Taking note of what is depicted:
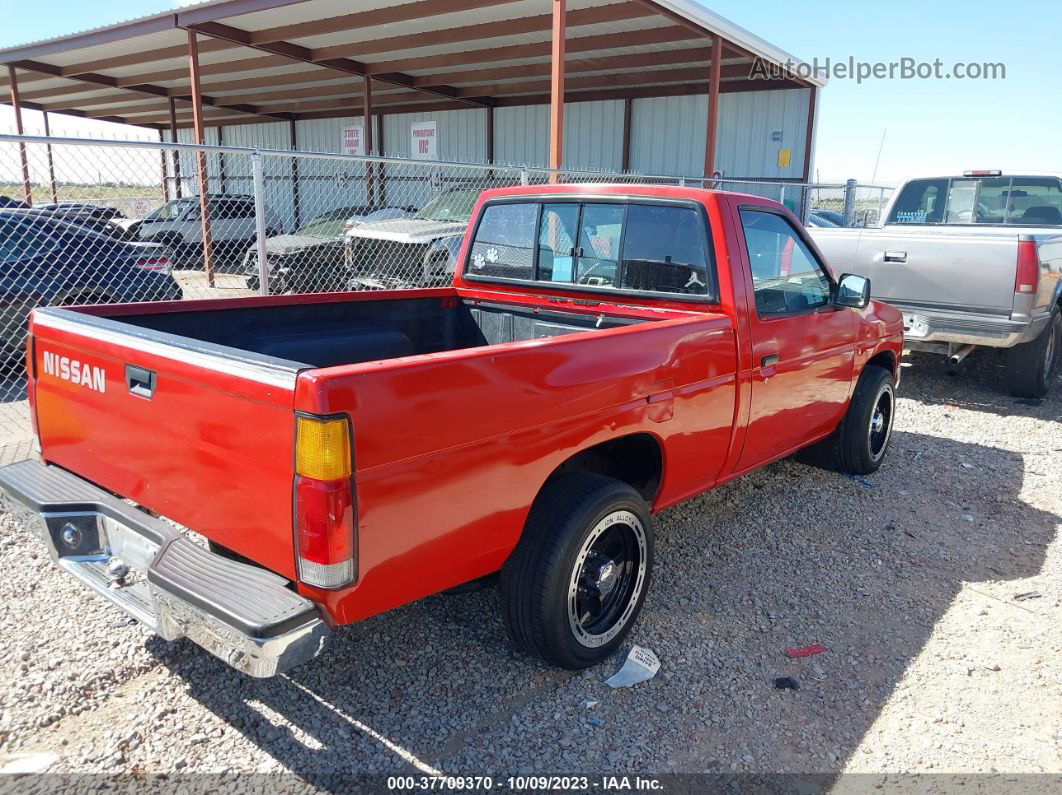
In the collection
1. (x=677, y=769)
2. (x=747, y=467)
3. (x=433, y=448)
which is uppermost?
(x=433, y=448)

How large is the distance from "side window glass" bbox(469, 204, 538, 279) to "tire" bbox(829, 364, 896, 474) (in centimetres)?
235

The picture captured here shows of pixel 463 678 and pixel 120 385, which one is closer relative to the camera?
pixel 120 385

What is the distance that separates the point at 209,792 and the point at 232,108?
23.6m

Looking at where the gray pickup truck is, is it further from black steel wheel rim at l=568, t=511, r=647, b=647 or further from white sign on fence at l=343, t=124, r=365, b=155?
white sign on fence at l=343, t=124, r=365, b=155

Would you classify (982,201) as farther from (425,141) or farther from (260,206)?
(425,141)

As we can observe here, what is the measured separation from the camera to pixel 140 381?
2.55 meters

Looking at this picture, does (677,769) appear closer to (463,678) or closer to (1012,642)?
(463,678)

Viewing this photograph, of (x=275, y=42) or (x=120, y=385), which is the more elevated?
(x=275, y=42)

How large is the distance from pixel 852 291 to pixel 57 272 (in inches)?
294

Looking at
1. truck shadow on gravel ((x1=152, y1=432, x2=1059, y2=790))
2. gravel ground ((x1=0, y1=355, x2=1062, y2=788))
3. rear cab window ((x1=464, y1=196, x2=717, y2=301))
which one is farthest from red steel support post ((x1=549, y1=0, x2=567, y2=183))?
gravel ground ((x1=0, y1=355, x2=1062, y2=788))

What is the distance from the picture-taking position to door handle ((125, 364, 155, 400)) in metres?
2.51

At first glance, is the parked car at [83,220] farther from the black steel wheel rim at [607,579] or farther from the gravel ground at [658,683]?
the black steel wheel rim at [607,579]

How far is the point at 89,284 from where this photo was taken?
26.1ft

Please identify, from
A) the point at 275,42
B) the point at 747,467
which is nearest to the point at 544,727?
the point at 747,467
